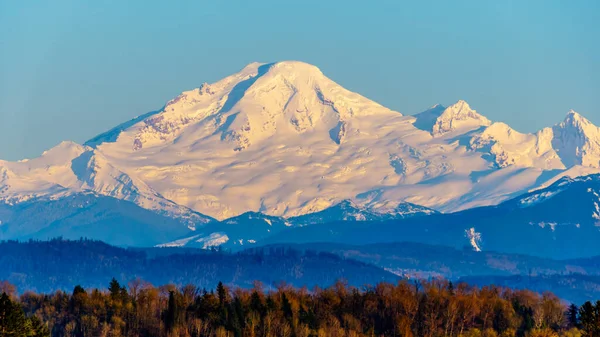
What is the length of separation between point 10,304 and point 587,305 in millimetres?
53035

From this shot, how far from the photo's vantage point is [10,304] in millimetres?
153625

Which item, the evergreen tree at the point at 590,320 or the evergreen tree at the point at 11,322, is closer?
the evergreen tree at the point at 11,322

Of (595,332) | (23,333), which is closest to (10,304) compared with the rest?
(23,333)

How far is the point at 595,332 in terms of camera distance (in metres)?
161

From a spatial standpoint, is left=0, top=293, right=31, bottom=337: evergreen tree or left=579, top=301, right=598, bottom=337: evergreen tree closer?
left=0, top=293, right=31, bottom=337: evergreen tree

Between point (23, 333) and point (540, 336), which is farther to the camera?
point (540, 336)

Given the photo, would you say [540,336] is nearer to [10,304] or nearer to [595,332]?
[595,332]

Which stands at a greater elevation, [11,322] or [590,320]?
[11,322]

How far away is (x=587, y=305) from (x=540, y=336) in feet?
52.2

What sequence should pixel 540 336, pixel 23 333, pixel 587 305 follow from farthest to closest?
pixel 540 336, pixel 587 305, pixel 23 333

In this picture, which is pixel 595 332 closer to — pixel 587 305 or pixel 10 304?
pixel 587 305

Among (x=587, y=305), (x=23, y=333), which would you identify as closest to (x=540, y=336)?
(x=587, y=305)

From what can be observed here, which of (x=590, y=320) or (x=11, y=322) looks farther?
(x=590, y=320)

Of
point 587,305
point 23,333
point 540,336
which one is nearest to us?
point 23,333
